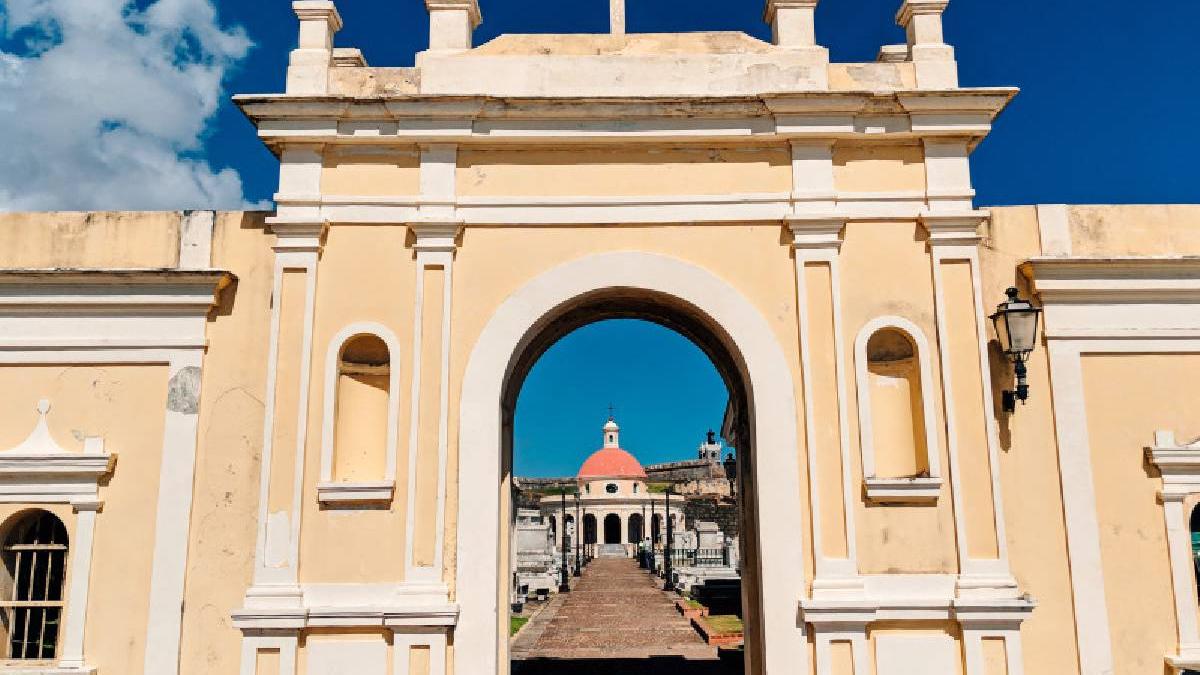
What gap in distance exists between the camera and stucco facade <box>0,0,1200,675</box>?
7082mm

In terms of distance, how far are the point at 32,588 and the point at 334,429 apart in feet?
9.26

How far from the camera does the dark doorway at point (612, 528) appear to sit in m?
68.1

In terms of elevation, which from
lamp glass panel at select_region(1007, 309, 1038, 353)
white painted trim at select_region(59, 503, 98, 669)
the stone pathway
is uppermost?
lamp glass panel at select_region(1007, 309, 1038, 353)

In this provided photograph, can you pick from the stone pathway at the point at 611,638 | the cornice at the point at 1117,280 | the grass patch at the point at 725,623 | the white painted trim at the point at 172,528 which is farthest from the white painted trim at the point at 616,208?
the grass patch at the point at 725,623

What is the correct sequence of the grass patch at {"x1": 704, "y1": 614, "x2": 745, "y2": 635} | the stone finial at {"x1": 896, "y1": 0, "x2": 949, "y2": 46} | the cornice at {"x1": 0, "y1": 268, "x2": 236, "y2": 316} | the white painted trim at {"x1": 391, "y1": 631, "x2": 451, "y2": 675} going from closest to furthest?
the white painted trim at {"x1": 391, "y1": 631, "x2": 451, "y2": 675}, the cornice at {"x1": 0, "y1": 268, "x2": 236, "y2": 316}, the stone finial at {"x1": 896, "y1": 0, "x2": 949, "y2": 46}, the grass patch at {"x1": 704, "y1": 614, "x2": 745, "y2": 635}

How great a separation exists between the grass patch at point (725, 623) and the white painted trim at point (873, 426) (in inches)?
379

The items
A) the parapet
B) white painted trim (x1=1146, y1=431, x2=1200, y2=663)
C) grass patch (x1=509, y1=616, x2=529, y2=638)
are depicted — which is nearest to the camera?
white painted trim (x1=1146, y1=431, x2=1200, y2=663)

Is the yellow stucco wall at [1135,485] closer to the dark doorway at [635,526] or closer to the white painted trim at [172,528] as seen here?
the white painted trim at [172,528]

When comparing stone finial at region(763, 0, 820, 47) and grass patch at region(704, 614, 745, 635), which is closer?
stone finial at region(763, 0, 820, 47)

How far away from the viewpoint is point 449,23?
8055 millimetres

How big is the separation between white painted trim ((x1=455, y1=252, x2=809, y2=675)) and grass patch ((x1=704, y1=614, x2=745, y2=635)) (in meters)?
9.48

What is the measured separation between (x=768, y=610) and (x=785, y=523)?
658mm

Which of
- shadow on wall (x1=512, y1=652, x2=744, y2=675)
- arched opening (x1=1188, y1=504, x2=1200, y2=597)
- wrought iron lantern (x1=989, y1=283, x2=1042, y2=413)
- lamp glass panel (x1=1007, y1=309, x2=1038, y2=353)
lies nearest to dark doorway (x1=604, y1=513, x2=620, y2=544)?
shadow on wall (x1=512, y1=652, x2=744, y2=675)

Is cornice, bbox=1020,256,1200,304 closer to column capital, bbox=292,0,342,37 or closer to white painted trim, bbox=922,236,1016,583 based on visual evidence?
white painted trim, bbox=922,236,1016,583
